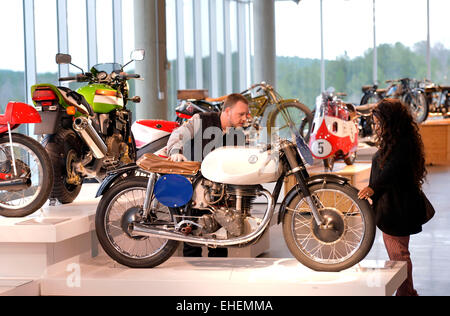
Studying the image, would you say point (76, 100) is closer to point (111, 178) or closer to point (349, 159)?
point (111, 178)

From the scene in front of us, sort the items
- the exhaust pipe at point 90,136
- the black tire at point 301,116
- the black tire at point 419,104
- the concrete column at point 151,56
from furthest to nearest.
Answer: the black tire at point 419,104 → the concrete column at point 151,56 → the black tire at point 301,116 → the exhaust pipe at point 90,136

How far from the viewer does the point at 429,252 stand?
6.12 metres

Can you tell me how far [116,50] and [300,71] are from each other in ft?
34.3

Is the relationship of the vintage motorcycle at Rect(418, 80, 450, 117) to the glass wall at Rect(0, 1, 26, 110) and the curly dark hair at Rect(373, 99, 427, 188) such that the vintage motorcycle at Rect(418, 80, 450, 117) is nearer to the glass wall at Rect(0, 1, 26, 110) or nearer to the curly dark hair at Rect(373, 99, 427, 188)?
the glass wall at Rect(0, 1, 26, 110)

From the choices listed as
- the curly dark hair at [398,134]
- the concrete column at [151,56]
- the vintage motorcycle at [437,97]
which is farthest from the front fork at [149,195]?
the vintage motorcycle at [437,97]

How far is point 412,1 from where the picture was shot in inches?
803

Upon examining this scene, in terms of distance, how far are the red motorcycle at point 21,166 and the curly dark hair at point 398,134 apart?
2065 mm

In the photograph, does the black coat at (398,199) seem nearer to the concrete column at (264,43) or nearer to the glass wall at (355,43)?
the concrete column at (264,43)

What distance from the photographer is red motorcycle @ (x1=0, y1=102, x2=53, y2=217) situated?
4590mm

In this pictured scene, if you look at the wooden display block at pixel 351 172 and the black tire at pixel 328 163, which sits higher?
the black tire at pixel 328 163

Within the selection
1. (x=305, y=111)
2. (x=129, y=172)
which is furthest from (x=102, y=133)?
(x=305, y=111)

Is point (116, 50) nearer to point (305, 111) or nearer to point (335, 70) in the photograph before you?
point (305, 111)

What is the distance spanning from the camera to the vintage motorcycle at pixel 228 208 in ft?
13.4

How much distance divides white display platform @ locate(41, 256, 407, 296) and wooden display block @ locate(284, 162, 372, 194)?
3.33 metres
